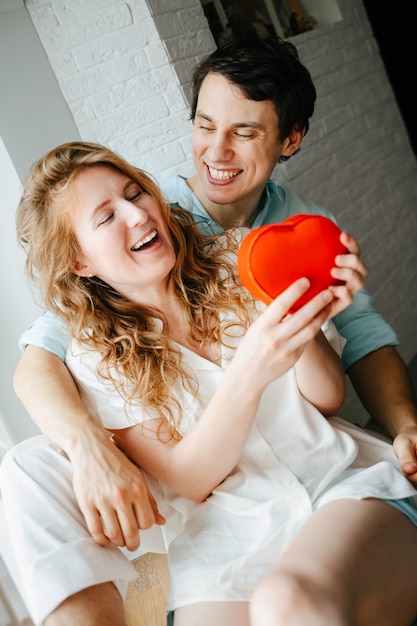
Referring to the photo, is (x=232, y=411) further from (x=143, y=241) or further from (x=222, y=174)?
(x=222, y=174)

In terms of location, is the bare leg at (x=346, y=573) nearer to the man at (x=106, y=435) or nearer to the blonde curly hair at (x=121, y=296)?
the man at (x=106, y=435)

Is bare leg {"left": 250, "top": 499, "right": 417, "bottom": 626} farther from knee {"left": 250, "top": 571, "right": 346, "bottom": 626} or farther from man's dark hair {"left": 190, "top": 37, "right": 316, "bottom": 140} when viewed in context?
man's dark hair {"left": 190, "top": 37, "right": 316, "bottom": 140}

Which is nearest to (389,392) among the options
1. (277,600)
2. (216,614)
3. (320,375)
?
(320,375)

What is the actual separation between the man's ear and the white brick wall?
0.41 meters

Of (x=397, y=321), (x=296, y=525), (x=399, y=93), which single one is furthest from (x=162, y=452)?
(x=399, y=93)

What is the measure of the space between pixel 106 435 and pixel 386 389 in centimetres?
79

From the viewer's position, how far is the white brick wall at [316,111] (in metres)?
2.47

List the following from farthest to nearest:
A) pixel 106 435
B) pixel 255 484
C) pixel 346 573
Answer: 1. pixel 255 484
2. pixel 106 435
3. pixel 346 573

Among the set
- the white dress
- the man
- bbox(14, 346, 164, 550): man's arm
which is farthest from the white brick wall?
bbox(14, 346, 164, 550): man's arm

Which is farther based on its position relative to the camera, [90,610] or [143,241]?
[143,241]

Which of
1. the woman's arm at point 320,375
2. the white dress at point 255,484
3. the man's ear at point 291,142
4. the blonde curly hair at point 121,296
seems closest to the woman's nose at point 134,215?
the blonde curly hair at point 121,296

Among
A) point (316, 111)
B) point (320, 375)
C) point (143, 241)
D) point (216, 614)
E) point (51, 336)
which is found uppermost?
point (316, 111)

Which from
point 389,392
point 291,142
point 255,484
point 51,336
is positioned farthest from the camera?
point 291,142

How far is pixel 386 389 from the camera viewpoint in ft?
6.16
